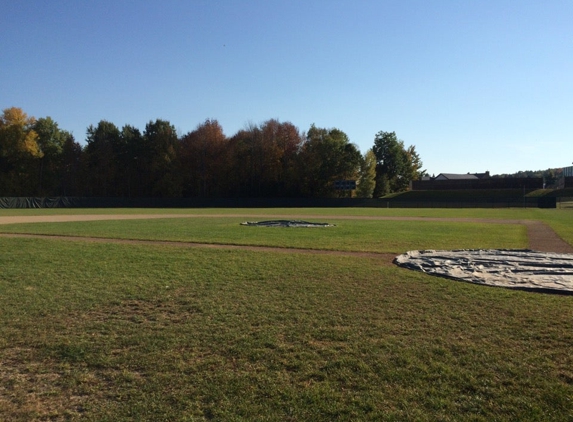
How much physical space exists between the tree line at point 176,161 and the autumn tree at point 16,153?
0.16m

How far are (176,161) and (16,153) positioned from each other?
29.0 metres

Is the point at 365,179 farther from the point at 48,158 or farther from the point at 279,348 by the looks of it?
the point at 279,348

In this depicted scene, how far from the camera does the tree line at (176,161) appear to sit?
86.1 metres

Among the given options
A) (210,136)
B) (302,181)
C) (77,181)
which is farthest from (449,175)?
(77,181)

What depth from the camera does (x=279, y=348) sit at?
18.9 ft

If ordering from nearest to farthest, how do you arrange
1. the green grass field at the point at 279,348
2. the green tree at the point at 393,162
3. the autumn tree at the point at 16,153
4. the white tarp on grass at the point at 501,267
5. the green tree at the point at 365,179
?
the green grass field at the point at 279,348
the white tarp on grass at the point at 501,267
the autumn tree at the point at 16,153
the green tree at the point at 365,179
the green tree at the point at 393,162

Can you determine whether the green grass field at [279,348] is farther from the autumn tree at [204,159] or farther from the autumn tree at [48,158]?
the autumn tree at [48,158]

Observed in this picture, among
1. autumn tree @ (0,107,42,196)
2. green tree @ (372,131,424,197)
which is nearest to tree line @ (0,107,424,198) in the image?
autumn tree @ (0,107,42,196)

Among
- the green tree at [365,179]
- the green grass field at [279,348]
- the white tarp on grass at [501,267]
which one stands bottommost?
the green grass field at [279,348]

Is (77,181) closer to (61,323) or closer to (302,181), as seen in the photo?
(302,181)

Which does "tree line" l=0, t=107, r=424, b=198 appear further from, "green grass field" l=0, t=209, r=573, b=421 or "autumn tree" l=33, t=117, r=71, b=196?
"green grass field" l=0, t=209, r=573, b=421

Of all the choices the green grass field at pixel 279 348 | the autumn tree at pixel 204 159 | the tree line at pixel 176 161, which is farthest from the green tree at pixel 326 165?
the green grass field at pixel 279 348

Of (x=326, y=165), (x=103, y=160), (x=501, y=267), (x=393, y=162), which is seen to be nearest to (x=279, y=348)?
(x=501, y=267)

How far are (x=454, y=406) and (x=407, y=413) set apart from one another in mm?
475
